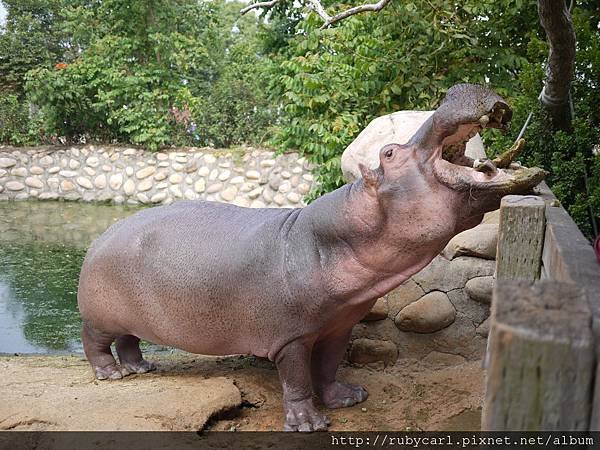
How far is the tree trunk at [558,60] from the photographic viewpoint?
3.66 m

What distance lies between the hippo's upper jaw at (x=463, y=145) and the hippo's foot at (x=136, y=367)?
2.27 metres

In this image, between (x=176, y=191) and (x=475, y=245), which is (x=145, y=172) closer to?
(x=176, y=191)

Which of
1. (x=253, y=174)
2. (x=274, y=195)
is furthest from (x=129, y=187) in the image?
(x=274, y=195)

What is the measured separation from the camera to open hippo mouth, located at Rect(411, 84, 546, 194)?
7.36 ft

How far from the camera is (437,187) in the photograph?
2.44m

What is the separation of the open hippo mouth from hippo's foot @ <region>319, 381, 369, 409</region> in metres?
1.39

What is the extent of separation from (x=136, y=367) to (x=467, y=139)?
2.46 meters

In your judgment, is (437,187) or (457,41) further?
(457,41)

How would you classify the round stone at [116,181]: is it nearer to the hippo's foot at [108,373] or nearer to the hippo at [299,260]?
the hippo at [299,260]

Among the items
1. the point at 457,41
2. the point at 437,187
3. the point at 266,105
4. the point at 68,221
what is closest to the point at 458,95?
the point at 437,187

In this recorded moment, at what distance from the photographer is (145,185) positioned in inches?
375

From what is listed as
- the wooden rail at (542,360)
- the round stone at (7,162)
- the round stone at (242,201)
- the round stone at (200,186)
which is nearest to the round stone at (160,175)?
the round stone at (200,186)

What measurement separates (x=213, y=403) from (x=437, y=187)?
60.6 inches

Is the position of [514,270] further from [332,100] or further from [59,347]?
[332,100]
